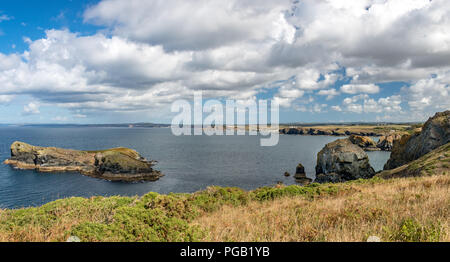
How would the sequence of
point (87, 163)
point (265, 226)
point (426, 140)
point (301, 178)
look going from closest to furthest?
1. point (265, 226)
2. point (426, 140)
3. point (301, 178)
4. point (87, 163)

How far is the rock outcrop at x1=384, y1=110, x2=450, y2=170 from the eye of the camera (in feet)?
134

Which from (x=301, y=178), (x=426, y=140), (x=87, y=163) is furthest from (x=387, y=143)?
(x=87, y=163)

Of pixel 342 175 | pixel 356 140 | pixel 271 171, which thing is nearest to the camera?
pixel 342 175

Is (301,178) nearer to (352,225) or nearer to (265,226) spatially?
(352,225)

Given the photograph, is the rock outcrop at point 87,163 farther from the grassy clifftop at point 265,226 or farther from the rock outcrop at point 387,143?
the rock outcrop at point 387,143

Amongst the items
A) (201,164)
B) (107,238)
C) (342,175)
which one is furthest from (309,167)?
(107,238)

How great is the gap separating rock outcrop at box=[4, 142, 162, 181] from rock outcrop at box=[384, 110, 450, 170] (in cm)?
5665

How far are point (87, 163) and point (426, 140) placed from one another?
3420 inches

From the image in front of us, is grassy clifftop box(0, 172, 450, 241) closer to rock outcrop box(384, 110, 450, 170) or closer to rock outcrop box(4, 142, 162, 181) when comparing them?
rock outcrop box(384, 110, 450, 170)

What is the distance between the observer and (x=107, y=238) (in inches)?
229

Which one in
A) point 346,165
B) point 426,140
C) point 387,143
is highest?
point 426,140

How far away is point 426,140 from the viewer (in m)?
42.2
